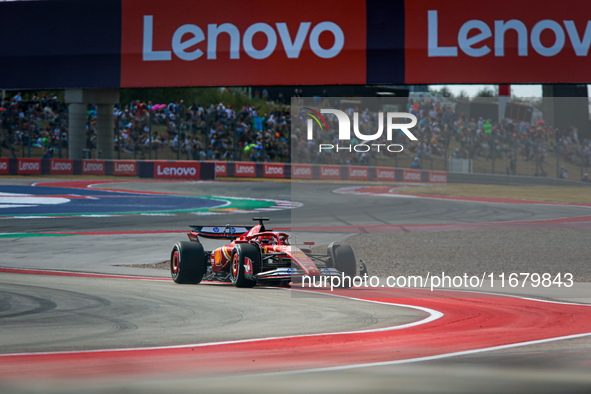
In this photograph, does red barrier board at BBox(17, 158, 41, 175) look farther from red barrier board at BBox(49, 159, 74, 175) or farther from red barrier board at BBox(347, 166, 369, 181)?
red barrier board at BBox(347, 166, 369, 181)

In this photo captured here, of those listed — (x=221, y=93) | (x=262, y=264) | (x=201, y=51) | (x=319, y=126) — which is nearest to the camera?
(x=262, y=264)

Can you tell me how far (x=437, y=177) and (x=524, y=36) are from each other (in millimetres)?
5895

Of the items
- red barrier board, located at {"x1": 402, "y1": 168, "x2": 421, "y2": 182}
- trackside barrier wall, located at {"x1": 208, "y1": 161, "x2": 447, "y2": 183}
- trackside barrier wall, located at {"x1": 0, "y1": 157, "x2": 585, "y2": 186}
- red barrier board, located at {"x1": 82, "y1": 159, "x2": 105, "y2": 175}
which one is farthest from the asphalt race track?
red barrier board, located at {"x1": 82, "y1": 159, "x2": 105, "y2": 175}

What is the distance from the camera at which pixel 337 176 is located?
109 feet

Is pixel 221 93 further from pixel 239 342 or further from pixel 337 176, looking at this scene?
pixel 239 342

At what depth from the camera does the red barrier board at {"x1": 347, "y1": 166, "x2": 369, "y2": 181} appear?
102ft

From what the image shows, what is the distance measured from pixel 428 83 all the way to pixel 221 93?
34.9 metres

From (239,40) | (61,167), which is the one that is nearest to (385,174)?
(239,40)

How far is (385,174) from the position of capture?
27828mm

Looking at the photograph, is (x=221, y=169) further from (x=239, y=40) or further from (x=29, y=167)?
(x=29, y=167)

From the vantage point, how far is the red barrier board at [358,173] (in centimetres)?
3122

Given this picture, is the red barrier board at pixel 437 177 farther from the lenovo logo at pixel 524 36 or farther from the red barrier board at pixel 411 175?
the lenovo logo at pixel 524 36

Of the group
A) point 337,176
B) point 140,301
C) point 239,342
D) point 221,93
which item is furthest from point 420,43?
point 221,93

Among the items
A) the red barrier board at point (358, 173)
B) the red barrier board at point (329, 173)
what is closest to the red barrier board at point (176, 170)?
the red barrier board at point (329, 173)
